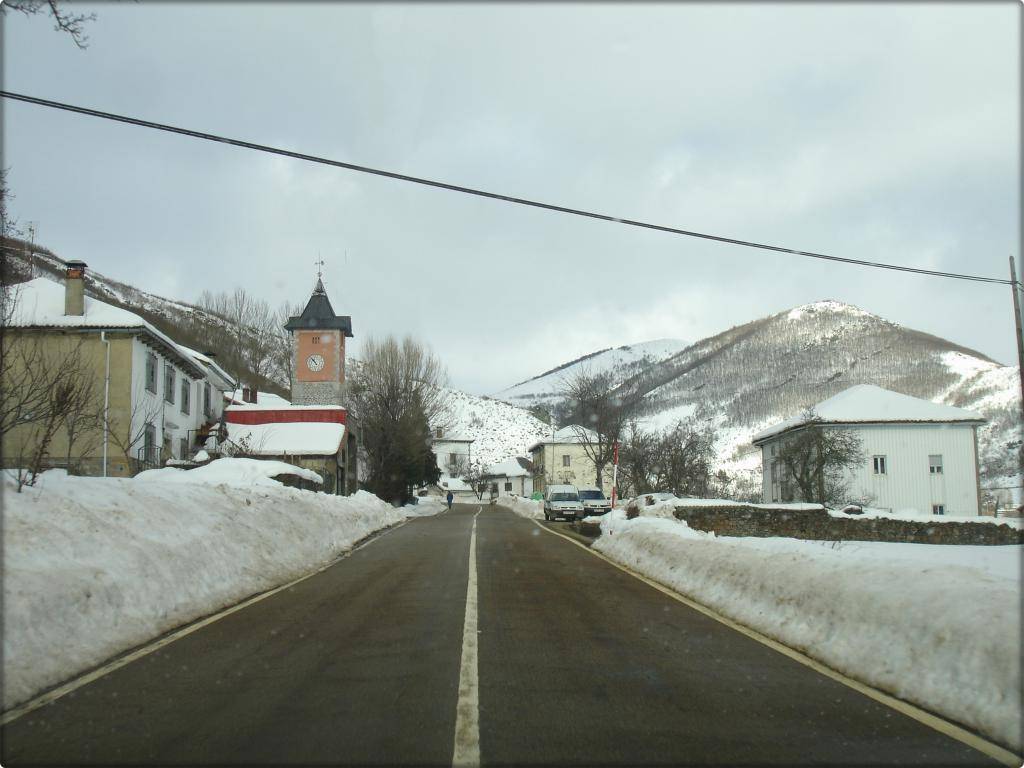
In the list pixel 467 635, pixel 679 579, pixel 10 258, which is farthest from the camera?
pixel 10 258

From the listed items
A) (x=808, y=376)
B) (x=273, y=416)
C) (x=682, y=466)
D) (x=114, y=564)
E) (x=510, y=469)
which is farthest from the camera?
(x=510, y=469)

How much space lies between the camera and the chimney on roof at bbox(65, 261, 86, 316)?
33.6m

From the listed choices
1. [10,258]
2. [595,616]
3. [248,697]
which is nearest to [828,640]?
[595,616]

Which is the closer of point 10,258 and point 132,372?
point 10,258

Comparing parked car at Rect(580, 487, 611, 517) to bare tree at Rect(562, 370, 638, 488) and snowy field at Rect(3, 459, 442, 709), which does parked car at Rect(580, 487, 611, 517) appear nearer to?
bare tree at Rect(562, 370, 638, 488)

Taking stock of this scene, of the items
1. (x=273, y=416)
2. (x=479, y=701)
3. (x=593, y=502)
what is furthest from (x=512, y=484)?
(x=479, y=701)

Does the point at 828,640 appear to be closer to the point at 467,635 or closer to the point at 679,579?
the point at 467,635

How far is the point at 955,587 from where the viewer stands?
6.77 metres

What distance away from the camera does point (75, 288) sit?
34031 mm

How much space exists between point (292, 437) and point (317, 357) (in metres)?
13.5

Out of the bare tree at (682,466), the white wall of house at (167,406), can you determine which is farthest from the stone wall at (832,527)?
the white wall of house at (167,406)

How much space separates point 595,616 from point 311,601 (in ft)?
13.3

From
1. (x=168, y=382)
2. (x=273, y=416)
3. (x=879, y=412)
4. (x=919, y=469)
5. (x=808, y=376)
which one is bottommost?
(x=919, y=469)

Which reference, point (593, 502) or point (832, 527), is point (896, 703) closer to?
point (832, 527)
